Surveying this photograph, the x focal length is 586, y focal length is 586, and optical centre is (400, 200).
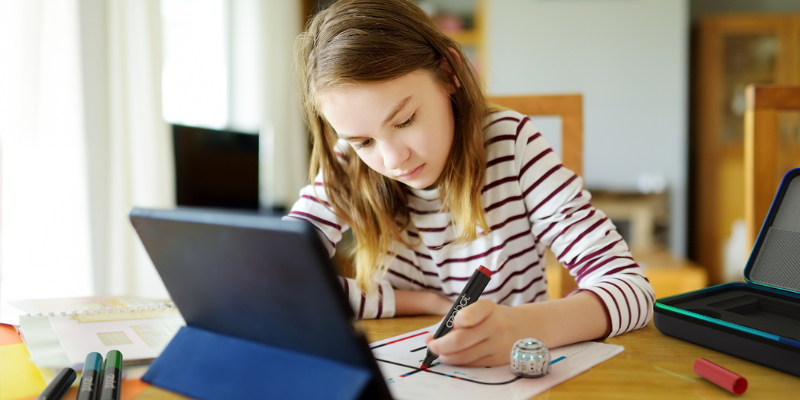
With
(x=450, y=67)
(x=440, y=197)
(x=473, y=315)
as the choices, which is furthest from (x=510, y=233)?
(x=473, y=315)

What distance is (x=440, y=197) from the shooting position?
92 cm

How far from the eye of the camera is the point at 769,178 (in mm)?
1051

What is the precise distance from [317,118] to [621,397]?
55 centimetres

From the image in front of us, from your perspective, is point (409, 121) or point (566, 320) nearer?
point (566, 320)

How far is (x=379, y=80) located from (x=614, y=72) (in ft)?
10.4

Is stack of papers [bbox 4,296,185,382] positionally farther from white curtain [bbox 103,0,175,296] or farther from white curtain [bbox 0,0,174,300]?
white curtain [bbox 103,0,175,296]

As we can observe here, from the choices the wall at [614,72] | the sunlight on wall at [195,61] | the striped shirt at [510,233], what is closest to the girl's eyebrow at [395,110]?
the striped shirt at [510,233]

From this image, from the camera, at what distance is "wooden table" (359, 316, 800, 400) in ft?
1.59

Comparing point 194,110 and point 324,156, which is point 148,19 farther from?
point 324,156

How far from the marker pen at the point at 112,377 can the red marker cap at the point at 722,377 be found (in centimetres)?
49

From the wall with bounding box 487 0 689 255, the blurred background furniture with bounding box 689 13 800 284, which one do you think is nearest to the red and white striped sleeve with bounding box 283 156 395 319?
the wall with bounding box 487 0 689 255

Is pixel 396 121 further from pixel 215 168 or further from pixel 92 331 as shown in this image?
pixel 215 168

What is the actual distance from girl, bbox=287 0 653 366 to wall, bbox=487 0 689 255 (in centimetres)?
267

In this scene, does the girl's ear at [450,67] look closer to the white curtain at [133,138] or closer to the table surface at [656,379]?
the table surface at [656,379]
